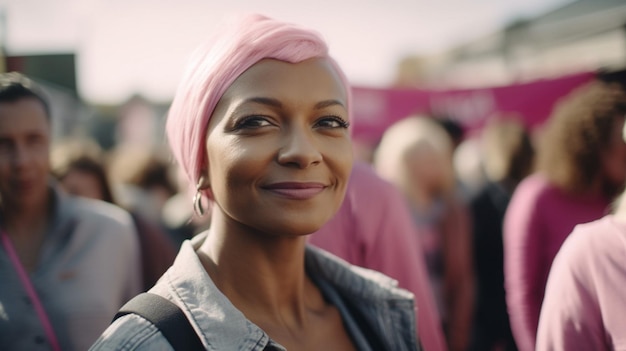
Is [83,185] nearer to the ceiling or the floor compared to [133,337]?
nearer to the floor

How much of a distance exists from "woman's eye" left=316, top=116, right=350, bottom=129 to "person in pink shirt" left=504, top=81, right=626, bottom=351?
1.65 metres

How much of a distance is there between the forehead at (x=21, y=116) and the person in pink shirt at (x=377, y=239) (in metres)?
1.32

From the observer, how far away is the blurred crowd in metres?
2.31

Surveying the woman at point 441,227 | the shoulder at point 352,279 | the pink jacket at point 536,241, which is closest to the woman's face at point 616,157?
the pink jacket at point 536,241

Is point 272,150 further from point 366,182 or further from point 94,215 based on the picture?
point 94,215

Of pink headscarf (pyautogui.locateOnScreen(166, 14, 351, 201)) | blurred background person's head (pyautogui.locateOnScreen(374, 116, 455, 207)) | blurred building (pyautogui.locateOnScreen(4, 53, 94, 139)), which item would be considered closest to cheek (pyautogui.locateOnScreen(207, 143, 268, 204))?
pink headscarf (pyautogui.locateOnScreen(166, 14, 351, 201))

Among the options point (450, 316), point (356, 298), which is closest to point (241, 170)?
point (356, 298)

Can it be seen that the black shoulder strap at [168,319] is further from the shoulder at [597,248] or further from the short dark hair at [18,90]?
the short dark hair at [18,90]

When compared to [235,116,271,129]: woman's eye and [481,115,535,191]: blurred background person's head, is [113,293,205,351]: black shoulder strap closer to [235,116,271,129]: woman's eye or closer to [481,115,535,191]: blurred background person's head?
[235,116,271,129]: woman's eye

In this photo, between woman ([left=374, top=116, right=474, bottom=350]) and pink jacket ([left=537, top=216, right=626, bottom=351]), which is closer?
pink jacket ([left=537, top=216, right=626, bottom=351])

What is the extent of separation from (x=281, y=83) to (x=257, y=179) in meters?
0.26

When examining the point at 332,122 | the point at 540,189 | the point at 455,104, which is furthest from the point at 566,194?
the point at 455,104

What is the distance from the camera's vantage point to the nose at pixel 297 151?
5.04ft

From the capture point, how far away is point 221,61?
159 cm
